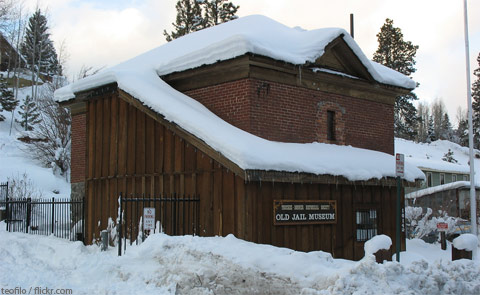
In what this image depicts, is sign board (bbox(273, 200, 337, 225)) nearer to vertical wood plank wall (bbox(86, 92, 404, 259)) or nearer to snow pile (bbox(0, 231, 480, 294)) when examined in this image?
vertical wood plank wall (bbox(86, 92, 404, 259))

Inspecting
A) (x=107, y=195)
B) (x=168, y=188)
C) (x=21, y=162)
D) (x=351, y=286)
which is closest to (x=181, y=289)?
(x=351, y=286)

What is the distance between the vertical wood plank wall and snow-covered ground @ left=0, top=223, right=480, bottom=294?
1.45m

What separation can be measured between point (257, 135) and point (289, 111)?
141 centimetres

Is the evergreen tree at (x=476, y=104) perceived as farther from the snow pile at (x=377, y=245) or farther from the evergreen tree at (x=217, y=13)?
the snow pile at (x=377, y=245)

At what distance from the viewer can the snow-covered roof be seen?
39.1ft

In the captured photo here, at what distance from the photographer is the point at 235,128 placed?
13.5 m

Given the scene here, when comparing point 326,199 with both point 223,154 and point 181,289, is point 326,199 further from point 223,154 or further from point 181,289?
point 181,289

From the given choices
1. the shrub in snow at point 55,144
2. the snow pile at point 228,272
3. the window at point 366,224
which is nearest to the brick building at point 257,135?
the window at point 366,224

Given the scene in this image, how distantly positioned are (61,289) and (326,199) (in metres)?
6.94

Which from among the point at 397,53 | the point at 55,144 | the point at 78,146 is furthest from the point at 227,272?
the point at 397,53

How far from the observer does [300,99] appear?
48.7ft

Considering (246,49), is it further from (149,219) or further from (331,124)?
(149,219)

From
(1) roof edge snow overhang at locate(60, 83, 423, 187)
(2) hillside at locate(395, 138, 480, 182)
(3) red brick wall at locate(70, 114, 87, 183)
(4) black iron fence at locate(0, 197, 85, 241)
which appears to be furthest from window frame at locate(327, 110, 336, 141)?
(2) hillside at locate(395, 138, 480, 182)

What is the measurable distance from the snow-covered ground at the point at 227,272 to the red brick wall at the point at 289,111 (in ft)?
13.8
